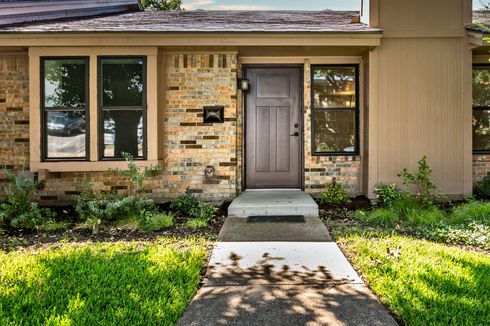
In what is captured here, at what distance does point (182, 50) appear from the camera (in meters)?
6.40

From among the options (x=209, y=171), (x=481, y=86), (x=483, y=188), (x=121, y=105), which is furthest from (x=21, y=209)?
(x=481, y=86)

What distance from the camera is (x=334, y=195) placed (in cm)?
652

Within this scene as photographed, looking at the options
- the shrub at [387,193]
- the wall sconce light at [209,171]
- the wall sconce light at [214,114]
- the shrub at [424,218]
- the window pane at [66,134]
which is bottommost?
the shrub at [424,218]

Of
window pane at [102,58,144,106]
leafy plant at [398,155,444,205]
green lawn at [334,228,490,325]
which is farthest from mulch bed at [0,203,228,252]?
leafy plant at [398,155,444,205]

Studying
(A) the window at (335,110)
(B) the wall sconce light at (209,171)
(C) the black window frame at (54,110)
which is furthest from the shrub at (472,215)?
(C) the black window frame at (54,110)

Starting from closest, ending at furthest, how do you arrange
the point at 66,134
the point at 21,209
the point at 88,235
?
the point at 88,235 → the point at 21,209 → the point at 66,134

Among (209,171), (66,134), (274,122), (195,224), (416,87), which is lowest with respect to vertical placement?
(195,224)

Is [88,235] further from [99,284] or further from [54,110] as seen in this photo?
[54,110]

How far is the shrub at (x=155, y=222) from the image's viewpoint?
4949 mm

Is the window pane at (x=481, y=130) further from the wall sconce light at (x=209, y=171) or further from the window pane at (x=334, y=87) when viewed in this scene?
the wall sconce light at (x=209, y=171)

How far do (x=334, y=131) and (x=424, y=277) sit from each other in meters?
4.10

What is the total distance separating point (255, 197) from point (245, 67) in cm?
246

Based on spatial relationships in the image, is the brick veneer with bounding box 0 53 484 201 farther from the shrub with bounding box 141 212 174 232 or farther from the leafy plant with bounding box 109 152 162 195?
the shrub with bounding box 141 212 174 232

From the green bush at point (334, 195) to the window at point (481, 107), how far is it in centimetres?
275
